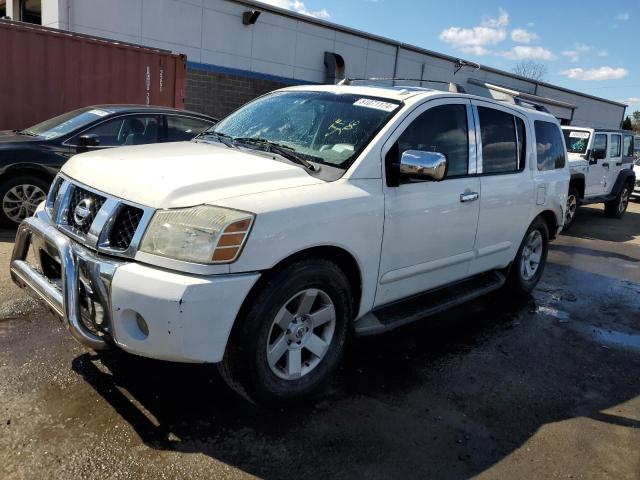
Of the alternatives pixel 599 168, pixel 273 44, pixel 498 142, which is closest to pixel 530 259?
pixel 498 142

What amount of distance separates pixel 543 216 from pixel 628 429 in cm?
269

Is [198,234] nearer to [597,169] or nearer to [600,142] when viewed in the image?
[597,169]

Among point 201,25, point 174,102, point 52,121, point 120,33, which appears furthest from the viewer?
point 201,25

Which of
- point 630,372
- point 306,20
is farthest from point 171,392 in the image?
point 306,20

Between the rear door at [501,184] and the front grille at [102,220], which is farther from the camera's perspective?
the rear door at [501,184]

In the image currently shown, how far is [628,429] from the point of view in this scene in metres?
3.29

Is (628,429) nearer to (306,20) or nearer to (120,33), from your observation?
(120,33)

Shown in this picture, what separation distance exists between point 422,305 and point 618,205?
1093cm

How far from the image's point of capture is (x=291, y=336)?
120 inches

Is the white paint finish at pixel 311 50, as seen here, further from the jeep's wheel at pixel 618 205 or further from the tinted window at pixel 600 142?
the jeep's wheel at pixel 618 205

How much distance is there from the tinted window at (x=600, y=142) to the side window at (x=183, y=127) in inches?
315

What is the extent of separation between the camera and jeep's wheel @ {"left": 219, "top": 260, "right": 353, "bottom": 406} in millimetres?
2787

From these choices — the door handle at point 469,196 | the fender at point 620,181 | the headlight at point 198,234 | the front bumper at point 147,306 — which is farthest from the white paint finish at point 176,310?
the fender at point 620,181

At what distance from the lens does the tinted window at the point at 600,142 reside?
11205 mm
